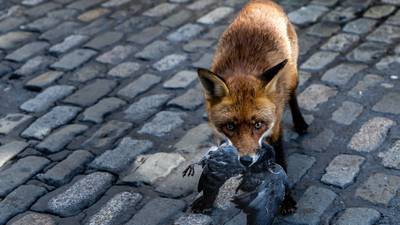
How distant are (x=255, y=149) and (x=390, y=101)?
81.6 inches

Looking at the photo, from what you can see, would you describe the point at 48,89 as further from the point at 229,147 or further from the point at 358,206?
the point at 358,206

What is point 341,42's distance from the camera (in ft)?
21.0

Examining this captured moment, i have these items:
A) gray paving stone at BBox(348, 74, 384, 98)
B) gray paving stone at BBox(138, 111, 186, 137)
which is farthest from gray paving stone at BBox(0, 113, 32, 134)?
gray paving stone at BBox(348, 74, 384, 98)

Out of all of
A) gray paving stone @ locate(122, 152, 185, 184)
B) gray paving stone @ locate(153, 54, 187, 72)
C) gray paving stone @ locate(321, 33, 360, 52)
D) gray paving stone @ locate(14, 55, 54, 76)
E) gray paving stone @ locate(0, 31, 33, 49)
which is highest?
gray paving stone @ locate(0, 31, 33, 49)

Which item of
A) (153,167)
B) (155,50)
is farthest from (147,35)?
(153,167)

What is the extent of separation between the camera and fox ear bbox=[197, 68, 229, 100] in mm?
3824

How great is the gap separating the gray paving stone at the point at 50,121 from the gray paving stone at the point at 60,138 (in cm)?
9

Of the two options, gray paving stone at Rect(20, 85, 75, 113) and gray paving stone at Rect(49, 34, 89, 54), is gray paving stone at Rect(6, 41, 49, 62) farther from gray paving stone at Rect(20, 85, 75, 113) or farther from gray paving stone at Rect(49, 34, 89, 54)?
gray paving stone at Rect(20, 85, 75, 113)

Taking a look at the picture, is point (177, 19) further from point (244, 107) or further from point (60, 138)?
point (244, 107)

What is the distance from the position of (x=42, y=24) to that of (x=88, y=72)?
1.49 m

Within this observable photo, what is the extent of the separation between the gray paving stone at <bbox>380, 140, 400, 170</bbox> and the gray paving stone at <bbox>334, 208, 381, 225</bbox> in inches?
23.8

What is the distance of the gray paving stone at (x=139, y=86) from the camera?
5.82 m

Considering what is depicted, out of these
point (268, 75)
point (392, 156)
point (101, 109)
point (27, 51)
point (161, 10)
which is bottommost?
point (392, 156)

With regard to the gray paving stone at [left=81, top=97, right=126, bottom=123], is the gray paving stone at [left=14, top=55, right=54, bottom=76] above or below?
above
